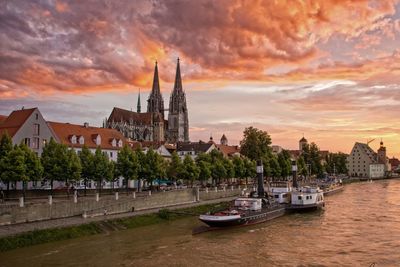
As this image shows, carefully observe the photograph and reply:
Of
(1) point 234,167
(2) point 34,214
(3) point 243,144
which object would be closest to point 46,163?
(2) point 34,214

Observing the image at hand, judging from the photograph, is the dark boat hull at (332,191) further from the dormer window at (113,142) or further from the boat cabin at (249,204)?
the boat cabin at (249,204)

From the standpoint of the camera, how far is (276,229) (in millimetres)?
56000

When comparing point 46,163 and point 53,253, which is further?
point 46,163

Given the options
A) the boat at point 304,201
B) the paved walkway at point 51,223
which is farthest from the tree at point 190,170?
the paved walkway at point 51,223

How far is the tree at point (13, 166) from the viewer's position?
2132 inches

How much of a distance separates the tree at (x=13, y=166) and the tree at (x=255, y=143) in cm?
8237

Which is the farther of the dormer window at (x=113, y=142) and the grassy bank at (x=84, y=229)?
the dormer window at (x=113, y=142)

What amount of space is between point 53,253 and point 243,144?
97407 millimetres

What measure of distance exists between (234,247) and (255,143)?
86.7 metres

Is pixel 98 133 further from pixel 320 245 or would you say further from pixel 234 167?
pixel 320 245

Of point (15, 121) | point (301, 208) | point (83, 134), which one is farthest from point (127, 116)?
point (301, 208)

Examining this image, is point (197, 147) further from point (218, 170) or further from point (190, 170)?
point (190, 170)

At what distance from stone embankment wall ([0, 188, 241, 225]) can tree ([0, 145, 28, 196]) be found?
695 centimetres

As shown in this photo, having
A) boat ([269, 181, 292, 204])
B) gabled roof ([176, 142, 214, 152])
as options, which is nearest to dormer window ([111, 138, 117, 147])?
boat ([269, 181, 292, 204])
